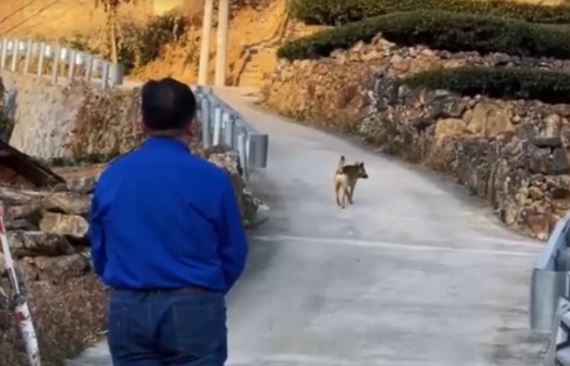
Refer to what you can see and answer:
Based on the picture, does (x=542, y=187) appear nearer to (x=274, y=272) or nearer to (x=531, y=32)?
(x=274, y=272)

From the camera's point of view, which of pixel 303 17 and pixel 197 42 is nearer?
pixel 303 17

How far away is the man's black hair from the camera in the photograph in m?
5.59

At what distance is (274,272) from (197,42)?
1049 inches

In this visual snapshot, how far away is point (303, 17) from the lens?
112 ft

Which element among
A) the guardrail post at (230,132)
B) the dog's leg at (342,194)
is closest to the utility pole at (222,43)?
the guardrail post at (230,132)

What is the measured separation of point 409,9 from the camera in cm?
3212

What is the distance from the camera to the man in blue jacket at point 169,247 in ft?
18.0

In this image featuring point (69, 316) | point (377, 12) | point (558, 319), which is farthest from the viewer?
point (377, 12)

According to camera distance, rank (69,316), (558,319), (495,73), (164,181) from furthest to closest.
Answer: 1. (495,73)
2. (69,316)
3. (558,319)
4. (164,181)

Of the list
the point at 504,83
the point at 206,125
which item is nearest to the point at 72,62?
the point at 504,83

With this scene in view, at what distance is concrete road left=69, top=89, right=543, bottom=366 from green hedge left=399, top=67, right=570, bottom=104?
158 inches

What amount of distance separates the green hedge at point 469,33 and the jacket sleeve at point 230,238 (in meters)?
23.6

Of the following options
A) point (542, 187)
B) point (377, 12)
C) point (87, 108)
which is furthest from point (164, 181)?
point (377, 12)

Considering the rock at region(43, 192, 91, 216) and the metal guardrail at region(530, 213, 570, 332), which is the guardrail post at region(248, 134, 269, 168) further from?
the metal guardrail at region(530, 213, 570, 332)
